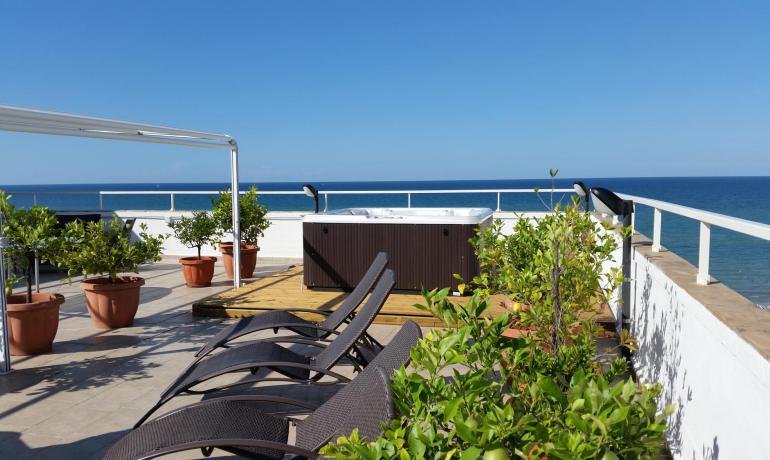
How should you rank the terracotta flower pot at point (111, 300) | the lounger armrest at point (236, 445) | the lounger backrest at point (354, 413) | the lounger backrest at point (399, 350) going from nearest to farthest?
the lounger backrest at point (354, 413) → the lounger armrest at point (236, 445) → the lounger backrest at point (399, 350) → the terracotta flower pot at point (111, 300)

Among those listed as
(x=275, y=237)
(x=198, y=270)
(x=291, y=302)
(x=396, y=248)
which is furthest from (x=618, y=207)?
(x=275, y=237)

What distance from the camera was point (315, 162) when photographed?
3694cm

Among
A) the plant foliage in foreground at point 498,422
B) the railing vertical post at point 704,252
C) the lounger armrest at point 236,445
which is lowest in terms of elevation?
the lounger armrest at point 236,445

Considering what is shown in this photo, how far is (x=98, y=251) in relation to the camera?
14.9 feet

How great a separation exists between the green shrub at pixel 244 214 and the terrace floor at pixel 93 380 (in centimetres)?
162

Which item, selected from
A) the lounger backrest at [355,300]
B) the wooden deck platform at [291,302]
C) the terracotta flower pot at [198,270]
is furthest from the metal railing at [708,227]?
the terracotta flower pot at [198,270]

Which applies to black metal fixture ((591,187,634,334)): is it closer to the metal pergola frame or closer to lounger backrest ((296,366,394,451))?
lounger backrest ((296,366,394,451))

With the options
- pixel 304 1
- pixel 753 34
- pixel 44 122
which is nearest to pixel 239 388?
pixel 44 122

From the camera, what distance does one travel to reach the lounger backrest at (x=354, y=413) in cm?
137

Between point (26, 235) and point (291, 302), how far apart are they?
2.27m

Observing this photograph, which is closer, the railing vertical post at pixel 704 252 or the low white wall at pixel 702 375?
the low white wall at pixel 702 375

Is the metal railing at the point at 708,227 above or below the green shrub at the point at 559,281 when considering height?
above

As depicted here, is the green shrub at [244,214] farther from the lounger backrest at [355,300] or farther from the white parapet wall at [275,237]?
the lounger backrest at [355,300]

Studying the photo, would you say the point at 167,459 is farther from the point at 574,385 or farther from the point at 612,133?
the point at 612,133
